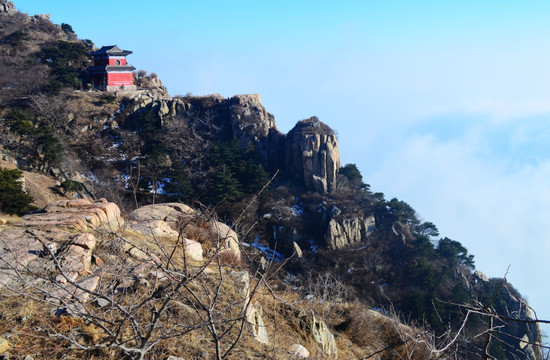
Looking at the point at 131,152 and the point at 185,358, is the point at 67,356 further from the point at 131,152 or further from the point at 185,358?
the point at 131,152

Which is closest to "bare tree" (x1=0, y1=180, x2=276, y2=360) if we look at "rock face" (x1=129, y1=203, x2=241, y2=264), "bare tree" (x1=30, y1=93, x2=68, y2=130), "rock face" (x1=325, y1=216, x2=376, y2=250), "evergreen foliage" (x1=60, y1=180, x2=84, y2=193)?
"rock face" (x1=129, y1=203, x2=241, y2=264)

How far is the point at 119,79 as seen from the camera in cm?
3556

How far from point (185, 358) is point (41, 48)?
4398 cm

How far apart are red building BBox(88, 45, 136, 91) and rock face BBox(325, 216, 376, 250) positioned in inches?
901

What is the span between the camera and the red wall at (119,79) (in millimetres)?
35122

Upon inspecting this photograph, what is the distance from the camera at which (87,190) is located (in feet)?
75.0

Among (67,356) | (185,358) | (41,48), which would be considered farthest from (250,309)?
(41,48)

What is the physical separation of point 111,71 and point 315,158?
20.3 m

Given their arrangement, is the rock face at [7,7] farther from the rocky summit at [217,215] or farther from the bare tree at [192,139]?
the bare tree at [192,139]

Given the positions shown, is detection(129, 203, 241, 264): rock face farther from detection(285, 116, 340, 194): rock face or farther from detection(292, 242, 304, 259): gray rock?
detection(285, 116, 340, 194): rock face

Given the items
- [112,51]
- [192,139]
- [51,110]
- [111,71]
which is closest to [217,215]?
[192,139]

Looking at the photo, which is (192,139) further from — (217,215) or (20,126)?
(217,215)

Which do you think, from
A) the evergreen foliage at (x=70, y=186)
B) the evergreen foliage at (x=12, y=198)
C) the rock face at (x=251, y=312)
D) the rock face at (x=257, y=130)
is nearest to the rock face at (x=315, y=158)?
the rock face at (x=257, y=130)

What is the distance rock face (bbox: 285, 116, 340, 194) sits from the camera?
28.3m
